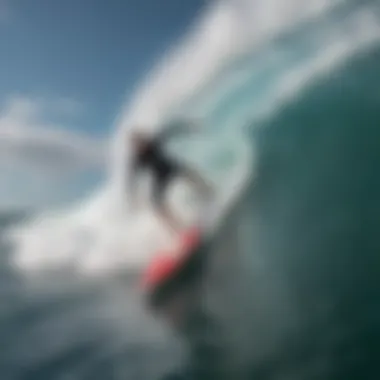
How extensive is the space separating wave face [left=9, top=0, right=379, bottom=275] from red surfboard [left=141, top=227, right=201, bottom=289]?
0.07m

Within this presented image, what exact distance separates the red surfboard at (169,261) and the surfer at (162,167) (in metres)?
0.11

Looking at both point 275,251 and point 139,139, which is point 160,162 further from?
point 275,251

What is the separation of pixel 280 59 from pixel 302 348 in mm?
1379

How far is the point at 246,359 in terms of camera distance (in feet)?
9.13

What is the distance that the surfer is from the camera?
3207 mm

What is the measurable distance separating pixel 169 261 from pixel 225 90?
898mm

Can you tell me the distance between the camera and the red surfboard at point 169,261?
307cm

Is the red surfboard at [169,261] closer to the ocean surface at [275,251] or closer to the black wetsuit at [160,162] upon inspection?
the ocean surface at [275,251]

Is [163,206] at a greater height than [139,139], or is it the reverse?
[139,139]

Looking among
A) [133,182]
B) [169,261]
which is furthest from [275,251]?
[133,182]

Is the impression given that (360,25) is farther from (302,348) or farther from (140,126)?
(302,348)

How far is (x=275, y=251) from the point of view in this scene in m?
3.05

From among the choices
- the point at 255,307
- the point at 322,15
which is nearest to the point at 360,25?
the point at 322,15

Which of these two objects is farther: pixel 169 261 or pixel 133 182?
pixel 133 182
